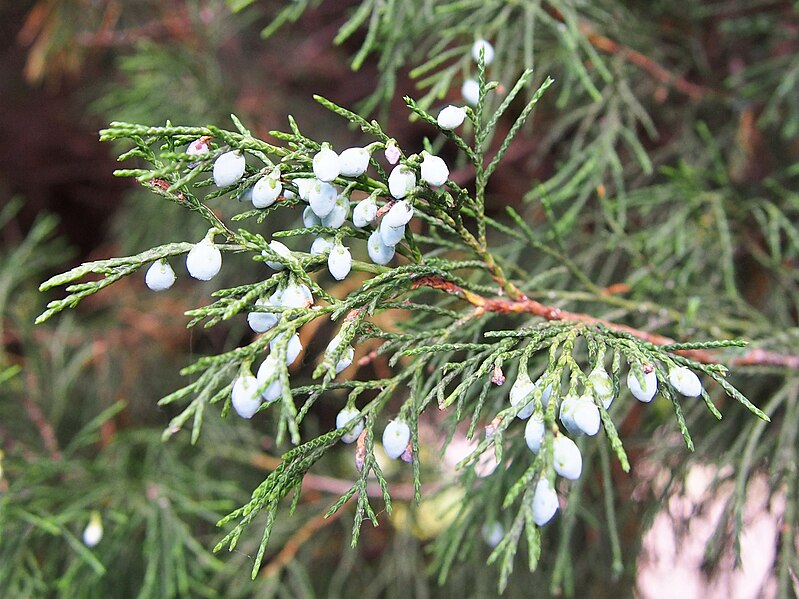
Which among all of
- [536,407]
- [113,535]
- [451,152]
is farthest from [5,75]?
[536,407]

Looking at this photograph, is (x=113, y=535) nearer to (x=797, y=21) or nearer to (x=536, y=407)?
(x=536, y=407)

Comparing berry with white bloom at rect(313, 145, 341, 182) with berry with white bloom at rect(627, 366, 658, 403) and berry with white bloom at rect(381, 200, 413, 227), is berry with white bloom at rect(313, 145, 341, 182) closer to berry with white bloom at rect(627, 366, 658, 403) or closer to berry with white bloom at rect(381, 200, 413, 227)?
berry with white bloom at rect(381, 200, 413, 227)

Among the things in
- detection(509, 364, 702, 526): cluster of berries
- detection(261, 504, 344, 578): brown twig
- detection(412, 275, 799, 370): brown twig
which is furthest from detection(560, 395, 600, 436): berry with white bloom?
detection(261, 504, 344, 578): brown twig

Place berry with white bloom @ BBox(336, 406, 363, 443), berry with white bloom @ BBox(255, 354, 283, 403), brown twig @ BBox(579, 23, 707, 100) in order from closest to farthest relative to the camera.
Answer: berry with white bloom @ BBox(255, 354, 283, 403) < berry with white bloom @ BBox(336, 406, 363, 443) < brown twig @ BBox(579, 23, 707, 100)

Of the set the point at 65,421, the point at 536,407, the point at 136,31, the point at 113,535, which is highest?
the point at 536,407

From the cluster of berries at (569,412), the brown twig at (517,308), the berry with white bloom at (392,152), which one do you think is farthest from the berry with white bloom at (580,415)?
the berry with white bloom at (392,152)

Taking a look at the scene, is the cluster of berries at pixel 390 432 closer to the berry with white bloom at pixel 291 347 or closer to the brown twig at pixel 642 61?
the berry with white bloom at pixel 291 347
